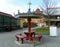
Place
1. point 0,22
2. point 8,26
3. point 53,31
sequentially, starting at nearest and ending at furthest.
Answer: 1. point 53,31
2. point 0,22
3. point 8,26

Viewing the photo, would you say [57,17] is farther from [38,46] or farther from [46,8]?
[38,46]

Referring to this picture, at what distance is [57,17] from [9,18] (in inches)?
1686

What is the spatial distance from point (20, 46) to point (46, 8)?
36.6m

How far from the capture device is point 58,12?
77.9m

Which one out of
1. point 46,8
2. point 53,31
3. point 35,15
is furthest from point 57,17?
point 35,15

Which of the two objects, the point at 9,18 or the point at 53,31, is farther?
the point at 9,18

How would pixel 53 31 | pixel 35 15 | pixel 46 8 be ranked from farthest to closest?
pixel 46 8, pixel 53 31, pixel 35 15

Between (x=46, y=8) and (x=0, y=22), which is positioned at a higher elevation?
(x=46, y=8)

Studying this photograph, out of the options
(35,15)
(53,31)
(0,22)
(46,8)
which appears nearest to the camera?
(35,15)

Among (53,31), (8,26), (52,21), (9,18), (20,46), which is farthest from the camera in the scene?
(52,21)

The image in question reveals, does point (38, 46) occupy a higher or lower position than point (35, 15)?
lower

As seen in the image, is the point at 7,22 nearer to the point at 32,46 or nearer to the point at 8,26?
the point at 8,26

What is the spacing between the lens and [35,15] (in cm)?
1606

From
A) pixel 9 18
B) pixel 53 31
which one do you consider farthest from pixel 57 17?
pixel 53 31
